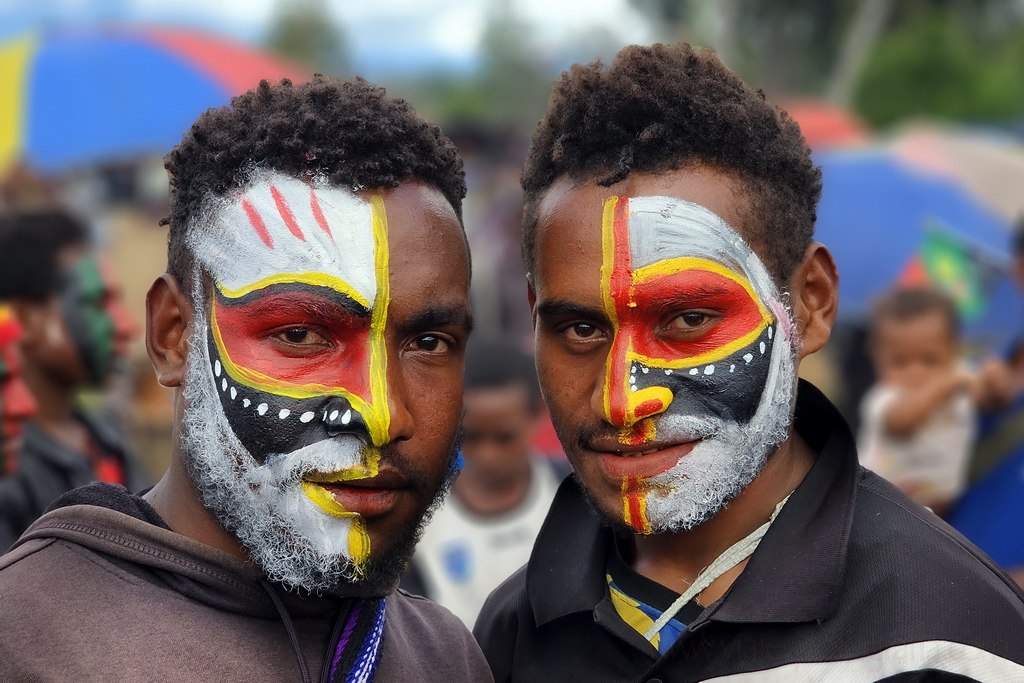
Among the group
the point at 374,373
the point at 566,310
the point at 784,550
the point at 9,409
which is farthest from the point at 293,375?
the point at 9,409

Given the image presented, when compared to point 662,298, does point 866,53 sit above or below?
below

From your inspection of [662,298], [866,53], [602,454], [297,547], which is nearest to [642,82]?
[662,298]

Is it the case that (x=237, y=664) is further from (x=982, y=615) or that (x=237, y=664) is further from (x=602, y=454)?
(x=982, y=615)

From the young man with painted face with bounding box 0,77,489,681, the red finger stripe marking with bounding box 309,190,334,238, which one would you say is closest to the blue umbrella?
the young man with painted face with bounding box 0,77,489,681

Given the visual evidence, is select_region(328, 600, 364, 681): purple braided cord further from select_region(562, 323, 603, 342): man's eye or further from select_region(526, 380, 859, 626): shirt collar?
select_region(562, 323, 603, 342): man's eye

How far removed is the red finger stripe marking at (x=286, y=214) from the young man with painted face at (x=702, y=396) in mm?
582

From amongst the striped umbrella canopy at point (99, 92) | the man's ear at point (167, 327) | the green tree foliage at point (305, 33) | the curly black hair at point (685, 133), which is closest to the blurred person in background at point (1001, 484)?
the curly black hair at point (685, 133)

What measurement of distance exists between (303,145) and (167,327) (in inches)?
21.3

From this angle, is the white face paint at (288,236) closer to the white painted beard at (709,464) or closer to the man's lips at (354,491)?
the man's lips at (354,491)

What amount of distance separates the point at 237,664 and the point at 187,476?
0.45 meters

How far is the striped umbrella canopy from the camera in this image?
8.88 m

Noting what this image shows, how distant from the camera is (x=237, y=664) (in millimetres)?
2760

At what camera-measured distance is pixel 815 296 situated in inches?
124

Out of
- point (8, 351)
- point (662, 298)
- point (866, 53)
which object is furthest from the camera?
point (866, 53)
